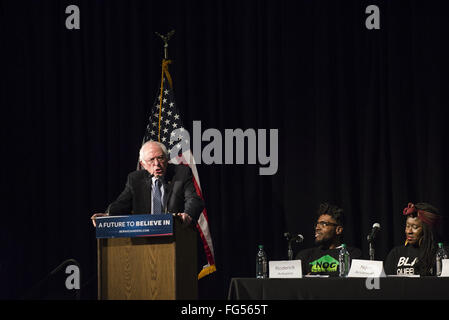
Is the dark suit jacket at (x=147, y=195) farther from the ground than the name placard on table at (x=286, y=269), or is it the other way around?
the dark suit jacket at (x=147, y=195)

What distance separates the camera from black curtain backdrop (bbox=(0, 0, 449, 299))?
6504 millimetres

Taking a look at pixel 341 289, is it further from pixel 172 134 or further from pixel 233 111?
pixel 233 111

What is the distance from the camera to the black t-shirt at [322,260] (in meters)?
5.54

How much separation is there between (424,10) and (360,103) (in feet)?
3.71

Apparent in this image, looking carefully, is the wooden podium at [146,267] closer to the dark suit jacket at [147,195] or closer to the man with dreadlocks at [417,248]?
the dark suit jacket at [147,195]

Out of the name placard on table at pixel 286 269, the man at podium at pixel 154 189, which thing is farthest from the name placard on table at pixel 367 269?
the man at podium at pixel 154 189

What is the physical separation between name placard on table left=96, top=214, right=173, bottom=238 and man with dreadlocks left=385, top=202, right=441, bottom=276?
7.47 ft

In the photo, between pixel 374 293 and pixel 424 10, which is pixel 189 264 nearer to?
pixel 374 293

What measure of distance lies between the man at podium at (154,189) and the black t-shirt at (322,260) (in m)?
1.56

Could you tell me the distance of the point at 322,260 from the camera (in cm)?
564

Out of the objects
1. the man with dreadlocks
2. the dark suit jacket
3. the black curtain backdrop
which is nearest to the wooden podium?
the dark suit jacket

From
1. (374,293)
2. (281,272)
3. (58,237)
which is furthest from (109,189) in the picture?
(374,293)

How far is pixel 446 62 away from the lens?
257 inches

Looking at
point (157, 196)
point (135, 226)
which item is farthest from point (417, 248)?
point (135, 226)
